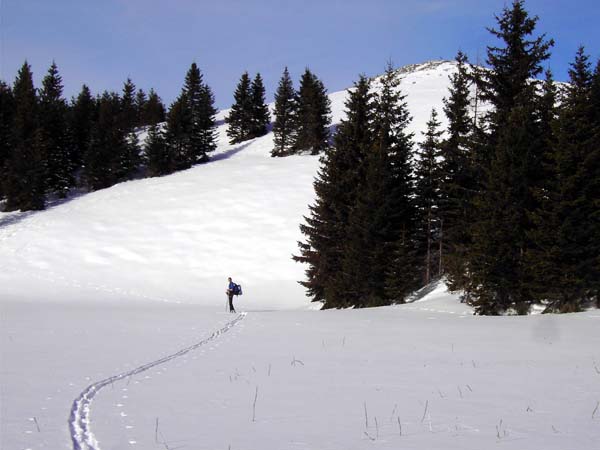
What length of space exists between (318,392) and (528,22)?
882 inches

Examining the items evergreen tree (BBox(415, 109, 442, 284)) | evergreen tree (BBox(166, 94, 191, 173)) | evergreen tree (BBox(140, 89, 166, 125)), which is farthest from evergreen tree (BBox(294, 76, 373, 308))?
evergreen tree (BBox(140, 89, 166, 125))

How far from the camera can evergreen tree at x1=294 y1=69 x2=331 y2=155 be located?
2312 inches

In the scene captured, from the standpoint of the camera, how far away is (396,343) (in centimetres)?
1277

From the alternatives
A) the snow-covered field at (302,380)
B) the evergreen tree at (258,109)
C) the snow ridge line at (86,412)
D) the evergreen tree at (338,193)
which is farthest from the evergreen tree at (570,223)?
the evergreen tree at (258,109)

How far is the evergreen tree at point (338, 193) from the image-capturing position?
26.4m

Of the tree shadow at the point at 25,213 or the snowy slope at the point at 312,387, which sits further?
the tree shadow at the point at 25,213

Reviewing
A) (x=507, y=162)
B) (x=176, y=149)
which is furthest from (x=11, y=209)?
(x=507, y=162)

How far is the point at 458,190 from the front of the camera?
2548cm

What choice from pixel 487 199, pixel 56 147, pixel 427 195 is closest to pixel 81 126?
pixel 56 147

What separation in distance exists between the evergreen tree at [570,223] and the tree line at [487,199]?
5 cm

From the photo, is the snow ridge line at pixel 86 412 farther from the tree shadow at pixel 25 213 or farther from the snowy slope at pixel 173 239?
the tree shadow at pixel 25 213

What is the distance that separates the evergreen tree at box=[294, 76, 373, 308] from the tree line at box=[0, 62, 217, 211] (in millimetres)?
37097

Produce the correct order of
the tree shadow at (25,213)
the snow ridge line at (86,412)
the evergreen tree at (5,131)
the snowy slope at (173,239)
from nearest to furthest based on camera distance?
the snow ridge line at (86,412) → the snowy slope at (173,239) → the tree shadow at (25,213) → the evergreen tree at (5,131)

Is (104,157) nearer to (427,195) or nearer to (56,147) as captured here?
(56,147)
